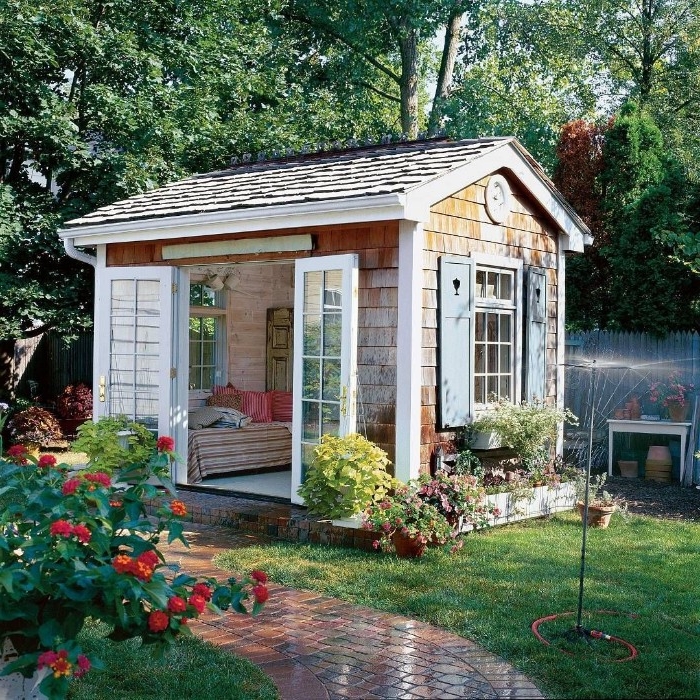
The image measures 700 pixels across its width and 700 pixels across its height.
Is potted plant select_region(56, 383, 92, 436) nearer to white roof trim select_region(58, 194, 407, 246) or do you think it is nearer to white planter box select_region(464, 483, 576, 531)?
white roof trim select_region(58, 194, 407, 246)

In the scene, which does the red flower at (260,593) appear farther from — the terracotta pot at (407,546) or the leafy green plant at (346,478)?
the leafy green plant at (346,478)

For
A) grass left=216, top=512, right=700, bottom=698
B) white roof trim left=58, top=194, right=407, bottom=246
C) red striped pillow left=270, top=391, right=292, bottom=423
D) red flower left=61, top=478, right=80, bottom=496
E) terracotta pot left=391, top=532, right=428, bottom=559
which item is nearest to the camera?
red flower left=61, top=478, right=80, bottom=496

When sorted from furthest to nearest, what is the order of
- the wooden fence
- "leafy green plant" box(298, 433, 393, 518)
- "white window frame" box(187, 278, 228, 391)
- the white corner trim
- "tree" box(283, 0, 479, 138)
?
"tree" box(283, 0, 479, 138) < the wooden fence < "white window frame" box(187, 278, 228, 391) < the white corner trim < "leafy green plant" box(298, 433, 393, 518)

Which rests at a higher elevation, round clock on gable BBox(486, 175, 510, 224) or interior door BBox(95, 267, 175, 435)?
round clock on gable BBox(486, 175, 510, 224)

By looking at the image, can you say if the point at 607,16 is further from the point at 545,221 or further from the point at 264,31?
the point at 545,221

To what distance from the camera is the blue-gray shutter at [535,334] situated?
30.3 feet

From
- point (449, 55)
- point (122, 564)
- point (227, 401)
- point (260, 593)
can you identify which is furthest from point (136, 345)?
point (449, 55)

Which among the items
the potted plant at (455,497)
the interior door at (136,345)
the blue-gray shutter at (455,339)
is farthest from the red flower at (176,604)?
the interior door at (136,345)

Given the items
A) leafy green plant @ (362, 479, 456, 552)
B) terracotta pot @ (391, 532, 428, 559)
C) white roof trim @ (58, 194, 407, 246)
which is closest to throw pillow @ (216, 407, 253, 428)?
white roof trim @ (58, 194, 407, 246)

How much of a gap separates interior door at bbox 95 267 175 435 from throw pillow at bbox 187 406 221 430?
0.98 metres

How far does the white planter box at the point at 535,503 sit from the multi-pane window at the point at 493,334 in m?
0.99

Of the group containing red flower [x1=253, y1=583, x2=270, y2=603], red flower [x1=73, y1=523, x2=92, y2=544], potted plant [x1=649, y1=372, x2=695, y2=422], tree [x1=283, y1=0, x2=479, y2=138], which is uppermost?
tree [x1=283, y1=0, x2=479, y2=138]

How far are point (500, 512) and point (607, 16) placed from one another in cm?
1571

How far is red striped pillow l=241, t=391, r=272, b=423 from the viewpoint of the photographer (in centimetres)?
1162
